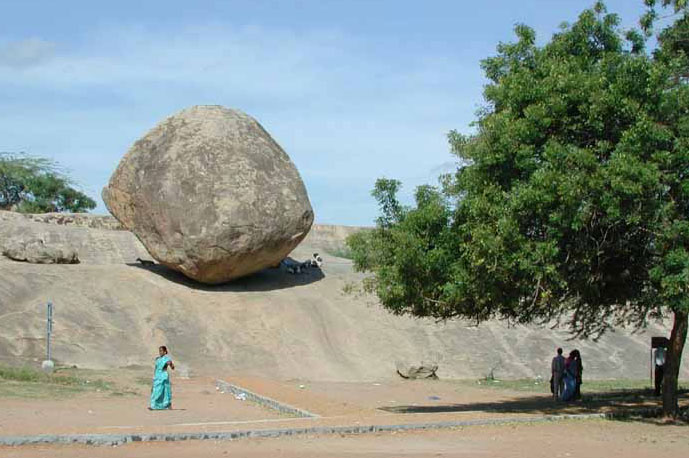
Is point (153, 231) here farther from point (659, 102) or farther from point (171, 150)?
point (659, 102)

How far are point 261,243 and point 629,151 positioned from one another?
16512 mm

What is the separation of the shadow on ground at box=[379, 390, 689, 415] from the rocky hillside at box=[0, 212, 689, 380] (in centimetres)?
671

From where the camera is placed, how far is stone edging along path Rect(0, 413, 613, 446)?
11.5 meters

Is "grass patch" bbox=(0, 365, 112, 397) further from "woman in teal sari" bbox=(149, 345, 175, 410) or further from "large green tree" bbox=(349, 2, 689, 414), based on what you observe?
"large green tree" bbox=(349, 2, 689, 414)

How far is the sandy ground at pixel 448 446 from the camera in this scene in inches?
440

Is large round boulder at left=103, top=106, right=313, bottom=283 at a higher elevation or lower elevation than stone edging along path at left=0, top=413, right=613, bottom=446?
higher

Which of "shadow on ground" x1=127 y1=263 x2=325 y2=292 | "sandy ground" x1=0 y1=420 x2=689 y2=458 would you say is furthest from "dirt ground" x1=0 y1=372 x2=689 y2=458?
"shadow on ground" x1=127 y1=263 x2=325 y2=292

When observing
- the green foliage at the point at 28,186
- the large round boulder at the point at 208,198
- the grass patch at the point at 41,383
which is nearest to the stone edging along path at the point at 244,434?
the grass patch at the point at 41,383

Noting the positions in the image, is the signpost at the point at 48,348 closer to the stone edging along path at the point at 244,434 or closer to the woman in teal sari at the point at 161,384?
the woman in teal sari at the point at 161,384

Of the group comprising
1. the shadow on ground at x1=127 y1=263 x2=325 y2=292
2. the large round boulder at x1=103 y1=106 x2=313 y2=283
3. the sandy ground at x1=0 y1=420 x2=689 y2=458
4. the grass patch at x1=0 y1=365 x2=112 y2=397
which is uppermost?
the large round boulder at x1=103 y1=106 x2=313 y2=283

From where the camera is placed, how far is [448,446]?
1209 centimetres

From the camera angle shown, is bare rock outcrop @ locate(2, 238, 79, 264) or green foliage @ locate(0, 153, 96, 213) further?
green foliage @ locate(0, 153, 96, 213)

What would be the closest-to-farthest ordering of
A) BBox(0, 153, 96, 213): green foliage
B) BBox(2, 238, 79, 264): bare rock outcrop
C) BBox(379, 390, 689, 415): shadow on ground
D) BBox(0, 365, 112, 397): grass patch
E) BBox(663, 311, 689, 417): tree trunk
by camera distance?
1. BBox(663, 311, 689, 417): tree trunk
2. BBox(379, 390, 689, 415): shadow on ground
3. BBox(0, 365, 112, 397): grass patch
4. BBox(2, 238, 79, 264): bare rock outcrop
5. BBox(0, 153, 96, 213): green foliage

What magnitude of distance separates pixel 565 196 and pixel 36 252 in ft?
71.3
